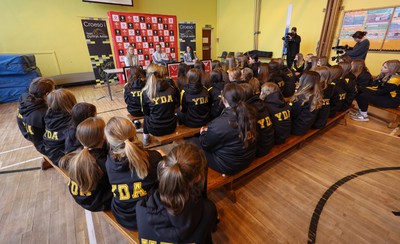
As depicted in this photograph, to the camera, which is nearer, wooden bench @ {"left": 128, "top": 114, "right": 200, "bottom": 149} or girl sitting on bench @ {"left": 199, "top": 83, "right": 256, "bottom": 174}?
girl sitting on bench @ {"left": 199, "top": 83, "right": 256, "bottom": 174}

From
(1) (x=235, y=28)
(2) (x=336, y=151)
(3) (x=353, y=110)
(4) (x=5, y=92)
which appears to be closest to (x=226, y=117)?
(2) (x=336, y=151)

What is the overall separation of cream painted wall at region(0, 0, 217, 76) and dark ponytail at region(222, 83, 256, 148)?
710cm

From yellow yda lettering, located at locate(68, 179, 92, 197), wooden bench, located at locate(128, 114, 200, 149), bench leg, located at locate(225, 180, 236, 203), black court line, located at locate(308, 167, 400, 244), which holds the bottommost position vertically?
black court line, located at locate(308, 167, 400, 244)

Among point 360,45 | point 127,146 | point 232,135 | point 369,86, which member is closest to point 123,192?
point 127,146

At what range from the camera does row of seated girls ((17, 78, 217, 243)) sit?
0.84 meters

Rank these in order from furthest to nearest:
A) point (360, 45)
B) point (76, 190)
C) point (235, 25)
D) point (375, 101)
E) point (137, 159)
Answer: point (235, 25)
point (360, 45)
point (375, 101)
point (76, 190)
point (137, 159)

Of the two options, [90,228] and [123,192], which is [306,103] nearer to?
[123,192]

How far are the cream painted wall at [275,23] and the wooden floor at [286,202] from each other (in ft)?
15.0

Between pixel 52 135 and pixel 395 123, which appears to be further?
pixel 395 123

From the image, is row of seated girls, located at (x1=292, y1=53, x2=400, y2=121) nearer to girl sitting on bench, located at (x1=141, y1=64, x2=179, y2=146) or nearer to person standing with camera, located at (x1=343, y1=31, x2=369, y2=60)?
person standing with camera, located at (x1=343, y1=31, x2=369, y2=60)

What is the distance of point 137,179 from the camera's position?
3.55ft

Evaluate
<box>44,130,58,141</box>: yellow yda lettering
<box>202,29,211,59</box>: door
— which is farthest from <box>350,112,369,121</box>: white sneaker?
<box>202,29,211,59</box>: door

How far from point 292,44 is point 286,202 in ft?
19.5

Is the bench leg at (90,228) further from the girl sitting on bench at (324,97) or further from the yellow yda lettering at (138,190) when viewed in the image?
the girl sitting on bench at (324,97)
